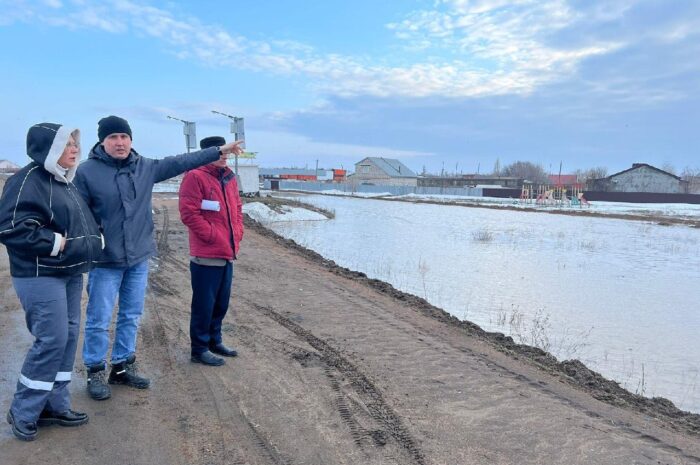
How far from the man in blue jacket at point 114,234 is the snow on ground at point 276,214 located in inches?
928

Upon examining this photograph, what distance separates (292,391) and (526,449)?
6.31 ft

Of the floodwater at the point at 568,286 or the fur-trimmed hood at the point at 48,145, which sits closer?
the fur-trimmed hood at the point at 48,145

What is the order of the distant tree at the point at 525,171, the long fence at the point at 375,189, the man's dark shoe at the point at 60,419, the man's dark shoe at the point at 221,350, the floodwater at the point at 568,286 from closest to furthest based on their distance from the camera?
the man's dark shoe at the point at 60,419 < the man's dark shoe at the point at 221,350 < the floodwater at the point at 568,286 < the long fence at the point at 375,189 < the distant tree at the point at 525,171

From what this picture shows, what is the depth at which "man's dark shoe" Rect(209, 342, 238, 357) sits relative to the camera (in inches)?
210

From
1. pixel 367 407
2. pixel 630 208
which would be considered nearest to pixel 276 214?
pixel 367 407

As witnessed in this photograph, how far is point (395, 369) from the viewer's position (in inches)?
209

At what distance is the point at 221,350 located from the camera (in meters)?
5.34

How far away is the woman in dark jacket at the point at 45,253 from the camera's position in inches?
130

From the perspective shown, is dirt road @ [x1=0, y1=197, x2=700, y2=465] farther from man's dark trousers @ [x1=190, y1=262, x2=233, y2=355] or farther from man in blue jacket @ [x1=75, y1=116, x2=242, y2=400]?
man in blue jacket @ [x1=75, y1=116, x2=242, y2=400]

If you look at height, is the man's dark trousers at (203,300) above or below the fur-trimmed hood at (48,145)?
below

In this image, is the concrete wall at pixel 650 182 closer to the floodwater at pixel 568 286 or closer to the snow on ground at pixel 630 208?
the snow on ground at pixel 630 208

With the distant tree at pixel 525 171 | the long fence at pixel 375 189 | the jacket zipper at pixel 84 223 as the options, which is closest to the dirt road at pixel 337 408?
the jacket zipper at pixel 84 223

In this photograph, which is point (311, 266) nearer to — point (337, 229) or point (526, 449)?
point (526, 449)

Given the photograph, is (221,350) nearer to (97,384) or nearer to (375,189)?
(97,384)
